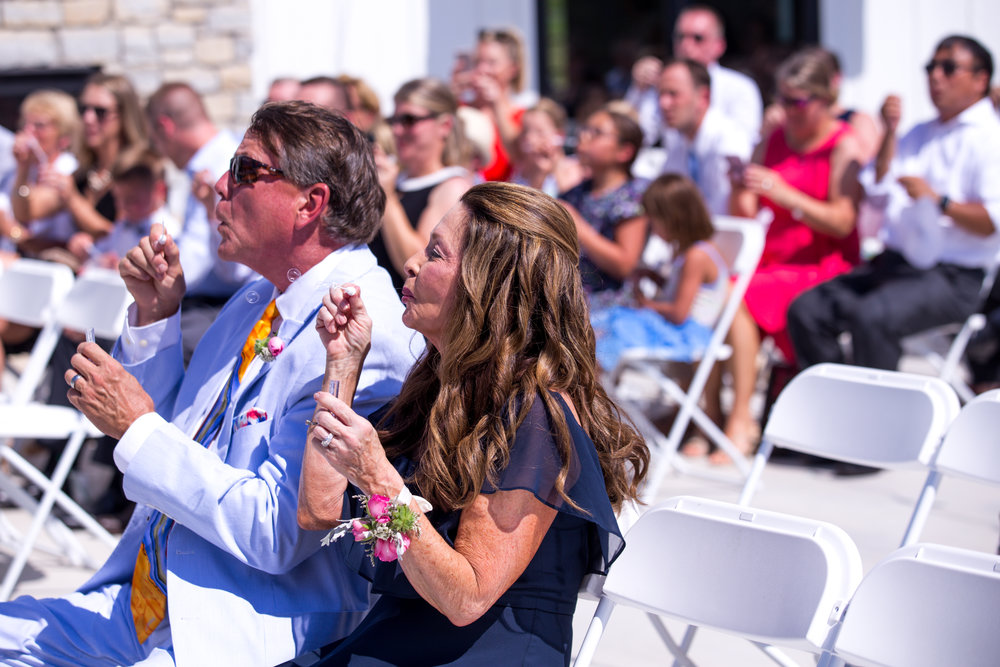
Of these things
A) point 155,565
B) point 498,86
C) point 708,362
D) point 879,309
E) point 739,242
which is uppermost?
point 498,86

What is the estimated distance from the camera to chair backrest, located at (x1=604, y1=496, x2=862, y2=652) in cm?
169

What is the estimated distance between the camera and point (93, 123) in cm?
568

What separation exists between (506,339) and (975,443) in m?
1.20

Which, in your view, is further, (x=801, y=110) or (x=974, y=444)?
(x=801, y=110)

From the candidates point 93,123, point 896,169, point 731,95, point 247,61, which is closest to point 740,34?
point 731,95

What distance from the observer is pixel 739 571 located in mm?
1788

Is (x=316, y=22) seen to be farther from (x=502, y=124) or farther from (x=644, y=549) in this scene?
(x=644, y=549)

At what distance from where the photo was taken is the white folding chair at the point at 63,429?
11.3 ft

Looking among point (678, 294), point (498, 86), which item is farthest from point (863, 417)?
point (498, 86)

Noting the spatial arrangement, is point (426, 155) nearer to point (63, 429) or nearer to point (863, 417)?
point (63, 429)

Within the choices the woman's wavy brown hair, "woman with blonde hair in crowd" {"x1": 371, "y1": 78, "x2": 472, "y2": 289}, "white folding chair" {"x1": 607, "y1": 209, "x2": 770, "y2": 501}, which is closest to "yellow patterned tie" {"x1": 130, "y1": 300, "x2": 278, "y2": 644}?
the woman's wavy brown hair

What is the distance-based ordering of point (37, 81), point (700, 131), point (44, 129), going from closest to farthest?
point (700, 131), point (44, 129), point (37, 81)

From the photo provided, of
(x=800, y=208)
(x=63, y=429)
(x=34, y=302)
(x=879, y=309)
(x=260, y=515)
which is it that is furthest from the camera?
(x=800, y=208)

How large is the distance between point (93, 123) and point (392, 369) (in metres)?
4.28
